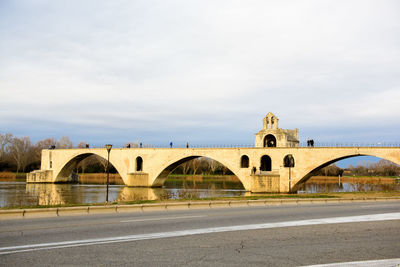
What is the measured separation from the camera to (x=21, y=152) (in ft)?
310

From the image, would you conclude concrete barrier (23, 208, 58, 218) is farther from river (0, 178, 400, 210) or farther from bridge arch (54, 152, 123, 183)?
bridge arch (54, 152, 123, 183)

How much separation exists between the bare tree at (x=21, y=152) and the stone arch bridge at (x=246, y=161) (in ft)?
70.9

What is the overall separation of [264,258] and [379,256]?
226 centimetres

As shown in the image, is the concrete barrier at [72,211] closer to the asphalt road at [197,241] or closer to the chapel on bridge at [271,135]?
the asphalt road at [197,241]

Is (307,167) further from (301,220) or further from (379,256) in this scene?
(379,256)

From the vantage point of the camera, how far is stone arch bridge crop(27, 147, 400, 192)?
46844 millimetres

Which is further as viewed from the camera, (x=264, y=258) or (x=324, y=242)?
(x=324, y=242)

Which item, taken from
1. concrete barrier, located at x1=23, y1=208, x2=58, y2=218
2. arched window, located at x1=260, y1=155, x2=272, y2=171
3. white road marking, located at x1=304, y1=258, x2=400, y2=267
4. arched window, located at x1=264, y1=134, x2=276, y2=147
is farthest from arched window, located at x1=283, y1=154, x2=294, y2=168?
white road marking, located at x1=304, y1=258, x2=400, y2=267

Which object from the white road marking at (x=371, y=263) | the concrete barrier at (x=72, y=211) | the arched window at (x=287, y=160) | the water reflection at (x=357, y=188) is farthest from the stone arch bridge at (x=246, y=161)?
the white road marking at (x=371, y=263)

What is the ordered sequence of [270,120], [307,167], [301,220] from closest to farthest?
1. [301,220]
2. [307,167]
3. [270,120]

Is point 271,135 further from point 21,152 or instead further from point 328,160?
point 21,152

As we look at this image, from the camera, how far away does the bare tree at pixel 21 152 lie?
91.5 metres

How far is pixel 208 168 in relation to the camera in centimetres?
10650

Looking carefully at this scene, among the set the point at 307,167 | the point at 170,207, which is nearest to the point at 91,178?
the point at 307,167
